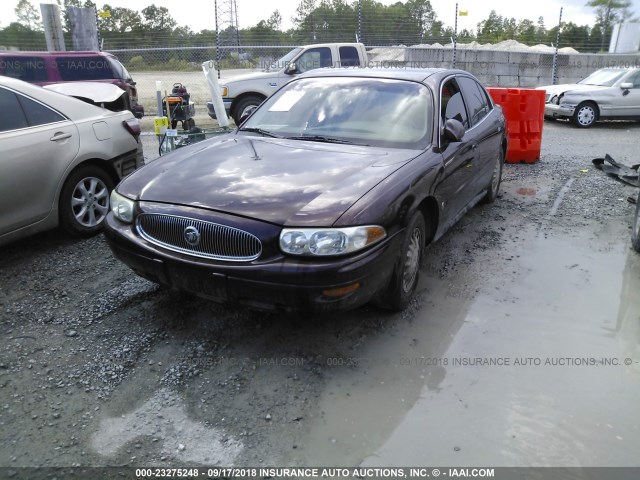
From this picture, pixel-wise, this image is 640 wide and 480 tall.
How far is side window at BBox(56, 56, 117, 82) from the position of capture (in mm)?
11414

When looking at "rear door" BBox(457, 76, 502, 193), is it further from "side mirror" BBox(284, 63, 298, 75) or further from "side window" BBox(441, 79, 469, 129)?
"side mirror" BBox(284, 63, 298, 75)

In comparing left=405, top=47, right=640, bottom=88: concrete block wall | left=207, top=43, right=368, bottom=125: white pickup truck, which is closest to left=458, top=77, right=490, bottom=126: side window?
left=207, top=43, right=368, bottom=125: white pickup truck

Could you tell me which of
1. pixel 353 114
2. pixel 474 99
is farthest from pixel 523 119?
pixel 353 114

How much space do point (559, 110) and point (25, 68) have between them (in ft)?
40.2

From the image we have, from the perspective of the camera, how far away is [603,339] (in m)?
3.61

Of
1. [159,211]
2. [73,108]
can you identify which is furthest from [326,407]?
[73,108]

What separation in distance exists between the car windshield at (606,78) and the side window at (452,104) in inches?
409

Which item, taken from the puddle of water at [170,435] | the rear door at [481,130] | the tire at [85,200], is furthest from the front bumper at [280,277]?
the rear door at [481,130]

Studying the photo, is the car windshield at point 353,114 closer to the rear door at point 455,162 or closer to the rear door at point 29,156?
the rear door at point 455,162

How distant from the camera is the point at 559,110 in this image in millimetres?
13469

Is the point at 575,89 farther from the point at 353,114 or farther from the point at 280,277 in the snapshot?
the point at 280,277

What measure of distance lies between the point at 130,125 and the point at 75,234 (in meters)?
1.30

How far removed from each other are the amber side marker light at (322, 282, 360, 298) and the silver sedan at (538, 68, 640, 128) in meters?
12.3

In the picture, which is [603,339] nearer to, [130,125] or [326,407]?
[326,407]
